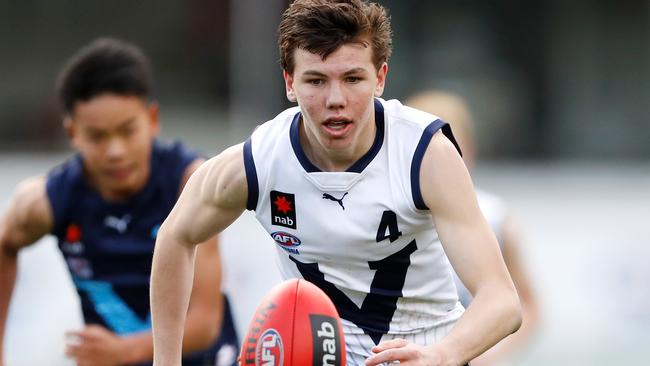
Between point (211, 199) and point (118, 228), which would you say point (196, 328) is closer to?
point (118, 228)

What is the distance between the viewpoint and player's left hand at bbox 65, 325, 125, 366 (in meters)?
6.13

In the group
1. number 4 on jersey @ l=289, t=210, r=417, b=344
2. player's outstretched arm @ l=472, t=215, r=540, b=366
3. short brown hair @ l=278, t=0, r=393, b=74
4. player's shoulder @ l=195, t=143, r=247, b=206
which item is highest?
short brown hair @ l=278, t=0, r=393, b=74

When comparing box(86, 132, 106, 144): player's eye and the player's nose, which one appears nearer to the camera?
the player's nose

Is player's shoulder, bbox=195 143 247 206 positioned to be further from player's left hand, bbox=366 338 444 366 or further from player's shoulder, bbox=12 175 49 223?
player's shoulder, bbox=12 175 49 223

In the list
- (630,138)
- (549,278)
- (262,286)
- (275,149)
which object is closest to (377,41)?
(275,149)

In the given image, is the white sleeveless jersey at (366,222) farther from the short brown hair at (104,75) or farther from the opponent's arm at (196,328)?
the short brown hair at (104,75)

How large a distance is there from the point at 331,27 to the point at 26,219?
2720mm

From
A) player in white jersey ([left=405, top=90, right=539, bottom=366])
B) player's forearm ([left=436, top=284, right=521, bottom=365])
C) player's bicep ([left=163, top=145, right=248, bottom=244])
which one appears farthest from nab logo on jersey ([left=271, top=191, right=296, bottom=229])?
player in white jersey ([left=405, top=90, right=539, bottom=366])

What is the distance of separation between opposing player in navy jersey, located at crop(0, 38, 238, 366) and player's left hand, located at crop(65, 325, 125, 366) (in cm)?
13

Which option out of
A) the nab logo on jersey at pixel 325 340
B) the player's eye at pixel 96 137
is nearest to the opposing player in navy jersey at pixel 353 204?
the nab logo on jersey at pixel 325 340

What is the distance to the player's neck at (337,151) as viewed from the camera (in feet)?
15.0

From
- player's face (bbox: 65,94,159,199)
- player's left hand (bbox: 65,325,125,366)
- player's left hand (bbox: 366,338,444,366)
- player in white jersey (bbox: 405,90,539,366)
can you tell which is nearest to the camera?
player's left hand (bbox: 366,338,444,366)

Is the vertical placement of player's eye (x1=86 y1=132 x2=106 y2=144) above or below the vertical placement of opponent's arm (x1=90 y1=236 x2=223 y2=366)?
Answer: above

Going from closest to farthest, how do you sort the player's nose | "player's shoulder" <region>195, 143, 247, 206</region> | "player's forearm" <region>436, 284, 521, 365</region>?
"player's forearm" <region>436, 284, 521, 365</region> → the player's nose → "player's shoulder" <region>195, 143, 247, 206</region>
